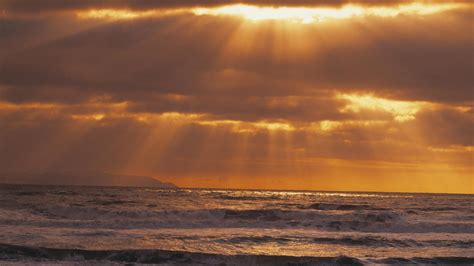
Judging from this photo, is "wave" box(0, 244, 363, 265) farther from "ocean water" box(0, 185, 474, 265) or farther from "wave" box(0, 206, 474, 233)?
"wave" box(0, 206, 474, 233)

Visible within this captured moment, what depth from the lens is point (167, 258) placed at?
109 feet

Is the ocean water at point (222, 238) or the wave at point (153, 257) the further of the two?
the ocean water at point (222, 238)

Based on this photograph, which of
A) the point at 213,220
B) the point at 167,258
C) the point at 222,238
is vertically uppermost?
the point at 213,220

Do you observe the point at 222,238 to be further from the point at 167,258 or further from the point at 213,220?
the point at 213,220

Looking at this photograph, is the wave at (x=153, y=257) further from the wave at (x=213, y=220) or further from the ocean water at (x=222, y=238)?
the wave at (x=213, y=220)

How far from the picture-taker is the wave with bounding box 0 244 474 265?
32719mm

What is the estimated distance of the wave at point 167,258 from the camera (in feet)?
107

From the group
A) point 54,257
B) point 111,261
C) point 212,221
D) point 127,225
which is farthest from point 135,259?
point 212,221

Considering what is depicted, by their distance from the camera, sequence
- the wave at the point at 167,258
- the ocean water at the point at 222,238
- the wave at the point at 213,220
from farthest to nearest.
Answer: the wave at the point at 213,220 < the ocean water at the point at 222,238 < the wave at the point at 167,258

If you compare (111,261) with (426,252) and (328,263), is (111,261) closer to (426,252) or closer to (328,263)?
(328,263)

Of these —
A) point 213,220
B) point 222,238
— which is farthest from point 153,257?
point 213,220

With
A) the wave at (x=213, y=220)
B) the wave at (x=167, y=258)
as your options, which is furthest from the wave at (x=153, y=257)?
the wave at (x=213, y=220)

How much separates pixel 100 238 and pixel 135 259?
644cm

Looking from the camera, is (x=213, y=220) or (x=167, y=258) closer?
(x=167, y=258)
